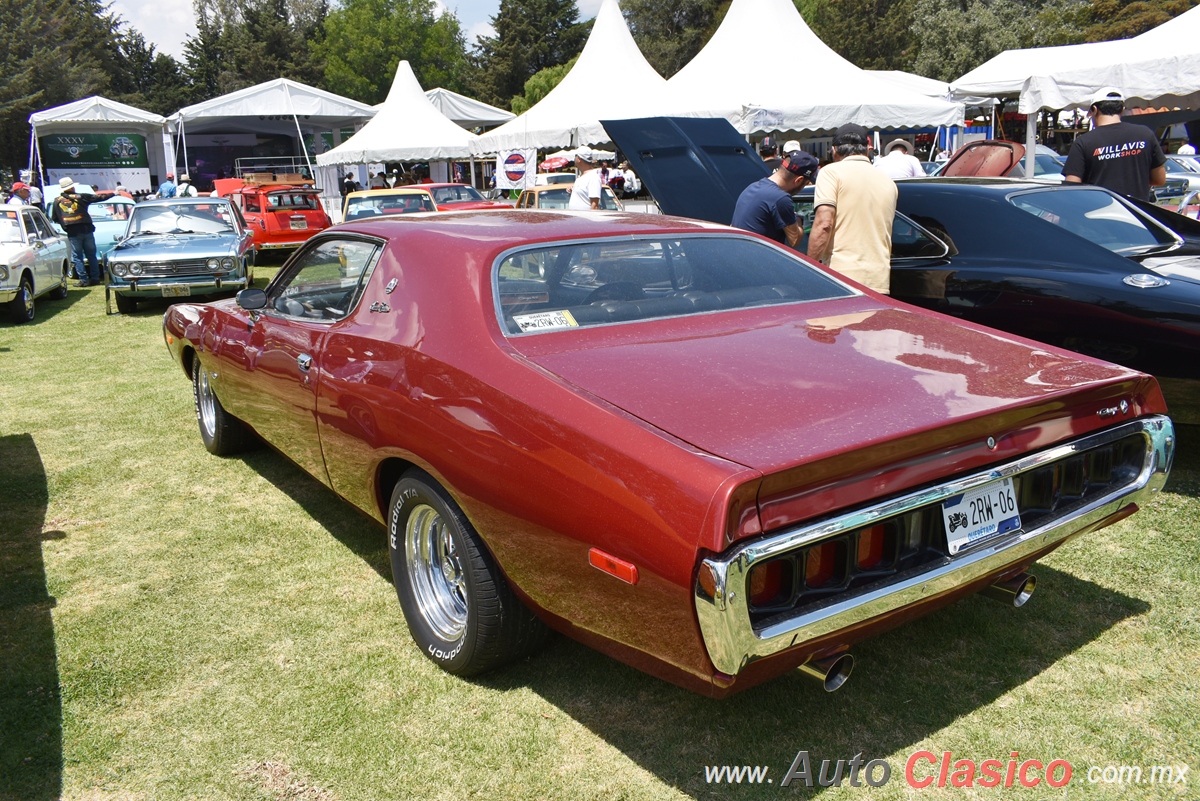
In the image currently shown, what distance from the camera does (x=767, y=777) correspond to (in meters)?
2.43

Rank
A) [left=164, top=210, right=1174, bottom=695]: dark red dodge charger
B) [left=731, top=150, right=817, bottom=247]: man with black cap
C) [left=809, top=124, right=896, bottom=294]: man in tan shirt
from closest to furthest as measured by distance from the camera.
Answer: [left=164, top=210, right=1174, bottom=695]: dark red dodge charger < [left=809, top=124, right=896, bottom=294]: man in tan shirt < [left=731, top=150, right=817, bottom=247]: man with black cap

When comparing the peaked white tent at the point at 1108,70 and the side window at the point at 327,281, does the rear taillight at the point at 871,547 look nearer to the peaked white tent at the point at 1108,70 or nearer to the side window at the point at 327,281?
the side window at the point at 327,281

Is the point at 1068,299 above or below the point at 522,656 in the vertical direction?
above


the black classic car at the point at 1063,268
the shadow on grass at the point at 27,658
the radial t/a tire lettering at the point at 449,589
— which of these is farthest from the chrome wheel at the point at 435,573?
the black classic car at the point at 1063,268

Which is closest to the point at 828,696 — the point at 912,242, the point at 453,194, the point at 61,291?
the point at 912,242

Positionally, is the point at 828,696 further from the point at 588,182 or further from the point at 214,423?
the point at 588,182

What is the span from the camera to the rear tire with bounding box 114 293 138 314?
1157 cm

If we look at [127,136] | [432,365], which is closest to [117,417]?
[432,365]

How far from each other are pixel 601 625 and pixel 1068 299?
133 inches

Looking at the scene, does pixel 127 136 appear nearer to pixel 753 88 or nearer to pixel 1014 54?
pixel 753 88

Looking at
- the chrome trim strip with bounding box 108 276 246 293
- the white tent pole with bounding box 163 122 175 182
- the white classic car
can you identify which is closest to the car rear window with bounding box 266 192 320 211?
the white classic car

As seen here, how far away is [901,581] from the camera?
2240mm

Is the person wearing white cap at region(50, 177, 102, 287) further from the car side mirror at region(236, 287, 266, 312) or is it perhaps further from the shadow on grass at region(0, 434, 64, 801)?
the car side mirror at region(236, 287, 266, 312)

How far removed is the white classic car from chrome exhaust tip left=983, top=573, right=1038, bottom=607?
1167 centimetres
